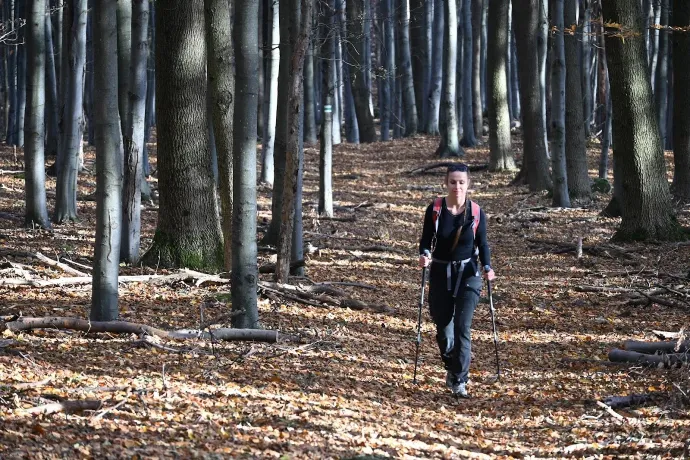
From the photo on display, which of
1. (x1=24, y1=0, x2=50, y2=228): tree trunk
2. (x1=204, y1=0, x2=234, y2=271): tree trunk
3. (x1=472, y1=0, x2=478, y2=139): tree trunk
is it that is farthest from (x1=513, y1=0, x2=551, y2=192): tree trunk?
(x1=204, y1=0, x2=234, y2=271): tree trunk

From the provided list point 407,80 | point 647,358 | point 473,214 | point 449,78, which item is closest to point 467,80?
point 449,78

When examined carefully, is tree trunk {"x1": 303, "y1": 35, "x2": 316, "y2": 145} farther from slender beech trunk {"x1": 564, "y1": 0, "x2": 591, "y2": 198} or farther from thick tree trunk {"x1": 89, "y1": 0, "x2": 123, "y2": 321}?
thick tree trunk {"x1": 89, "y1": 0, "x2": 123, "y2": 321}

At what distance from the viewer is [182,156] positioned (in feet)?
38.2

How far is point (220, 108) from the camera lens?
10891 mm

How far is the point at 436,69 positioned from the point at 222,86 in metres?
20.5

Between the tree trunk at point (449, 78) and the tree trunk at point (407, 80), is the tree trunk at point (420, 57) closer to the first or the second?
the tree trunk at point (407, 80)

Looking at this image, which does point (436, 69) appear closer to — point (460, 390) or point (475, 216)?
point (475, 216)

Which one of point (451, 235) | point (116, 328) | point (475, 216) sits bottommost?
point (116, 328)

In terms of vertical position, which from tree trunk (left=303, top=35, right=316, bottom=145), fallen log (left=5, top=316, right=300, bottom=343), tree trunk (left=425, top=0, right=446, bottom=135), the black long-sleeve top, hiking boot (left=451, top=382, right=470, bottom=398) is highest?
tree trunk (left=425, top=0, right=446, bottom=135)

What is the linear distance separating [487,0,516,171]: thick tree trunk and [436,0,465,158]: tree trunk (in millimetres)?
1807

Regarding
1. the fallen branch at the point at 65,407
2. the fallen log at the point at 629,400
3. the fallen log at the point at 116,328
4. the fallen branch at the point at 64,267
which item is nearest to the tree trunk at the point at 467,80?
Result: the fallen branch at the point at 64,267

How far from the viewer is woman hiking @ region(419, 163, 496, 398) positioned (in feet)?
24.3

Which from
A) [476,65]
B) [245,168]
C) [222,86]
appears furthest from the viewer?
[476,65]

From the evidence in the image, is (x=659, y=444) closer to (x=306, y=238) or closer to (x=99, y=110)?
(x=99, y=110)
